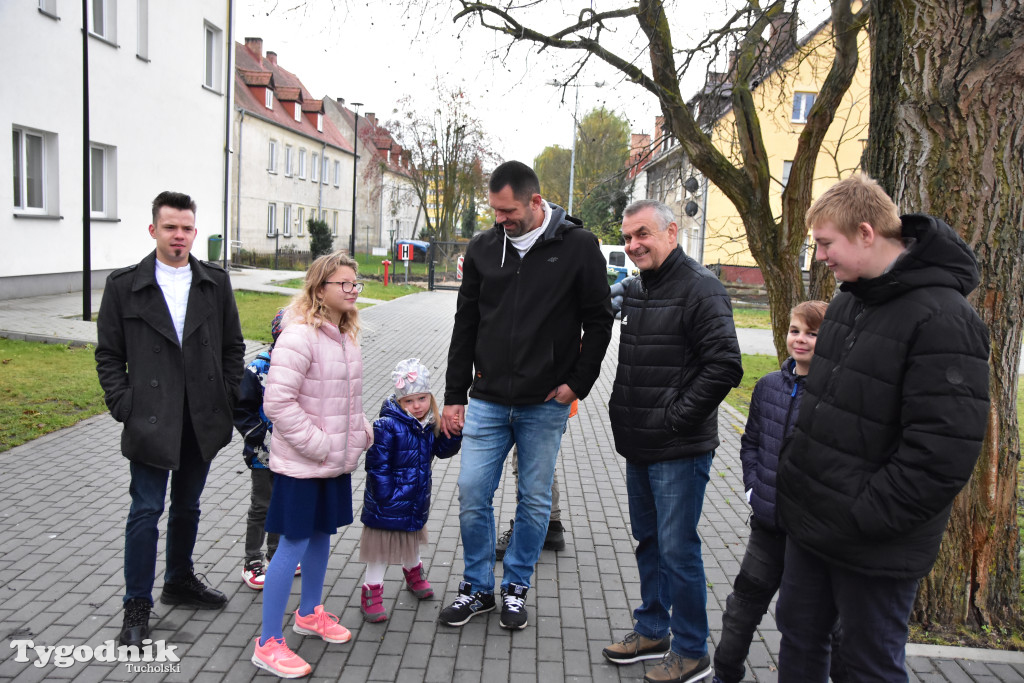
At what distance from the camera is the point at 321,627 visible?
3.60 metres

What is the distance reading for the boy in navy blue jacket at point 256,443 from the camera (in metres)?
3.67

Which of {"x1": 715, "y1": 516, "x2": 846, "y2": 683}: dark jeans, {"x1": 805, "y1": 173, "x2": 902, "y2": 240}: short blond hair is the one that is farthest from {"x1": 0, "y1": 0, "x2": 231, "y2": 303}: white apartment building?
{"x1": 805, "y1": 173, "x2": 902, "y2": 240}: short blond hair

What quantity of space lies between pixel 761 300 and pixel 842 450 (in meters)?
29.5

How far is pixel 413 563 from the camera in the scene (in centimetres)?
395

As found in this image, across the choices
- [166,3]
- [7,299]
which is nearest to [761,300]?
[166,3]

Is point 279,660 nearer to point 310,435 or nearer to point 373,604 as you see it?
point 373,604

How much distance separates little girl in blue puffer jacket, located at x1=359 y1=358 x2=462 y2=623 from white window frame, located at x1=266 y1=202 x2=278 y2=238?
119 ft

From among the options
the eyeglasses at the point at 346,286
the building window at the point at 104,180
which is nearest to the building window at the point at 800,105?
the building window at the point at 104,180

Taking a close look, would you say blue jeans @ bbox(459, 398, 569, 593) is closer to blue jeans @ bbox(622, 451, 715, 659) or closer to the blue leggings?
blue jeans @ bbox(622, 451, 715, 659)

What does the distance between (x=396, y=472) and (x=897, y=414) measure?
7.48ft

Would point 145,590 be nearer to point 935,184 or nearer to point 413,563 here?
point 413,563

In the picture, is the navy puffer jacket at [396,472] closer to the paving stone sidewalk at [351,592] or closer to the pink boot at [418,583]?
the pink boot at [418,583]

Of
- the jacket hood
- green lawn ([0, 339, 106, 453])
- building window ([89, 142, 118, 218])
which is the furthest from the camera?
building window ([89, 142, 118, 218])

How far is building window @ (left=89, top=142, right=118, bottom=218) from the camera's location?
17.2m
